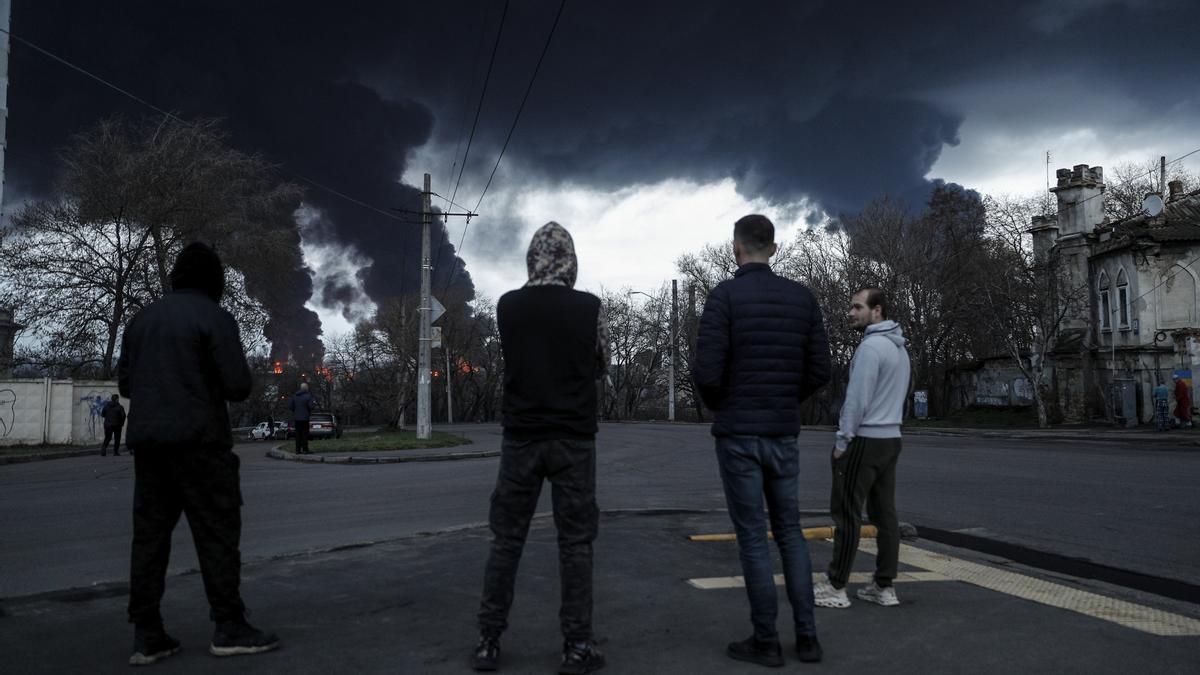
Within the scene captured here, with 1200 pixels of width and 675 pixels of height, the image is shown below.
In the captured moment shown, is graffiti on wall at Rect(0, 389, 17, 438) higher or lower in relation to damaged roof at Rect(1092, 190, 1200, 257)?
lower

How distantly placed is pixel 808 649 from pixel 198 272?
11.5 ft

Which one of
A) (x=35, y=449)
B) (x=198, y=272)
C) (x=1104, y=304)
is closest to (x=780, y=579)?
(x=198, y=272)

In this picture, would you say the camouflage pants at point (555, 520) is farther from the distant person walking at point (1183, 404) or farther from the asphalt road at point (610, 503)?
the distant person walking at point (1183, 404)

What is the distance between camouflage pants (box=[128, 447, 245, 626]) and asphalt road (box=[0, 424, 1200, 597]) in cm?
213

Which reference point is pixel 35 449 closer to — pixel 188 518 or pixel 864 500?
pixel 188 518

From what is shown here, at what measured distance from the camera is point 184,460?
13.1ft

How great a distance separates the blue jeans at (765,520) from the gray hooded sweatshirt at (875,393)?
0.95m

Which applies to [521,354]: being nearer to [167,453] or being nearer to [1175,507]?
[167,453]

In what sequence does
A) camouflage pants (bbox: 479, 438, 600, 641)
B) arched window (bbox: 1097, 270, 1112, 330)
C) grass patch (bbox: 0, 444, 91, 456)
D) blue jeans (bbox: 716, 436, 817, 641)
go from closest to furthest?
camouflage pants (bbox: 479, 438, 600, 641)
blue jeans (bbox: 716, 436, 817, 641)
grass patch (bbox: 0, 444, 91, 456)
arched window (bbox: 1097, 270, 1112, 330)

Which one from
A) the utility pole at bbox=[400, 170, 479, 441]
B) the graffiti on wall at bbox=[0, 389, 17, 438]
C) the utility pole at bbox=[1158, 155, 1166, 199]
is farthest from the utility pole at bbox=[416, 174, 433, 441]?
the utility pole at bbox=[1158, 155, 1166, 199]

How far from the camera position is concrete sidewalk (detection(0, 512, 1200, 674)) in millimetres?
3844

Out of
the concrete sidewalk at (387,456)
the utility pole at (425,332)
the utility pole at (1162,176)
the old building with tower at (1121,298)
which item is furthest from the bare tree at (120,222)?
the utility pole at (1162,176)

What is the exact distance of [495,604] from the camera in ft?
12.6

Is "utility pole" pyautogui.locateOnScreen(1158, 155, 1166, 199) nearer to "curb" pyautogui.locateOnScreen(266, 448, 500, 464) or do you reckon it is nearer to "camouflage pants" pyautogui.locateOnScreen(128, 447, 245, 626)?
"curb" pyautogui.locateOnScreen(266, 448, 500, 464)
